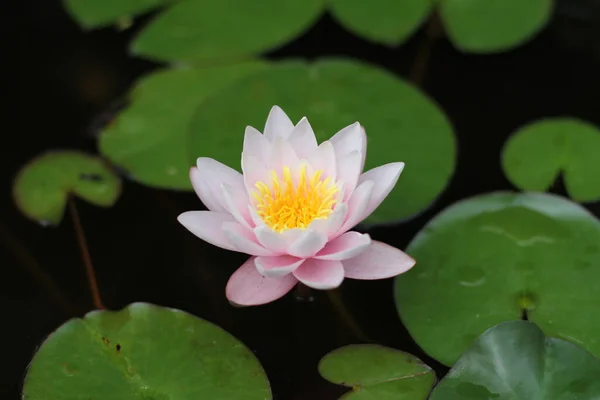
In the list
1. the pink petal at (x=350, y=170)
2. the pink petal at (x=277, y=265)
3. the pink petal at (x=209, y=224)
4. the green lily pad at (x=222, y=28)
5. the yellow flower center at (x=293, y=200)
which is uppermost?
the green lily pad at (x=222, y=28)

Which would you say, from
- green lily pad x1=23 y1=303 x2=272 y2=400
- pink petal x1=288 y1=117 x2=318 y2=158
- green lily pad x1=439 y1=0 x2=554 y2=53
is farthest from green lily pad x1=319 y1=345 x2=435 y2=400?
green lily pad x1=439 y1=0 x2=554 y2=53

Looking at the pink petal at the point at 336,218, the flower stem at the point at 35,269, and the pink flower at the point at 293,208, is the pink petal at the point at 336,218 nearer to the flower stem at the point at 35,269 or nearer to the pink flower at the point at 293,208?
the pink flower at the point at 293,208

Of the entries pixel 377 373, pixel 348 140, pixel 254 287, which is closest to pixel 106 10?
pixel 348 140

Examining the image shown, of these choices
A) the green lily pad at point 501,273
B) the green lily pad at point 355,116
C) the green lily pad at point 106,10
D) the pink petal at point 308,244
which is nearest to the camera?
the pink petal at point 308,244

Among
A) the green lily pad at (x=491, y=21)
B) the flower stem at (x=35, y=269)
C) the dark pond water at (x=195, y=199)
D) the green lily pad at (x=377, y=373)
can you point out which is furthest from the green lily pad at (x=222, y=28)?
the green lily pad at (x=377, y=373)

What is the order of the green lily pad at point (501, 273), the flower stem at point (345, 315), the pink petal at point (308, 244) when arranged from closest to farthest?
the pink petal at point (308, 244) < the green lily pad at point (501, 273) < the flower stem at point (345, 315)

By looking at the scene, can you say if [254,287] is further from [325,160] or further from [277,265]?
[325,160]

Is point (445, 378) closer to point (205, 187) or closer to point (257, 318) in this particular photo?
point (257, 318)
